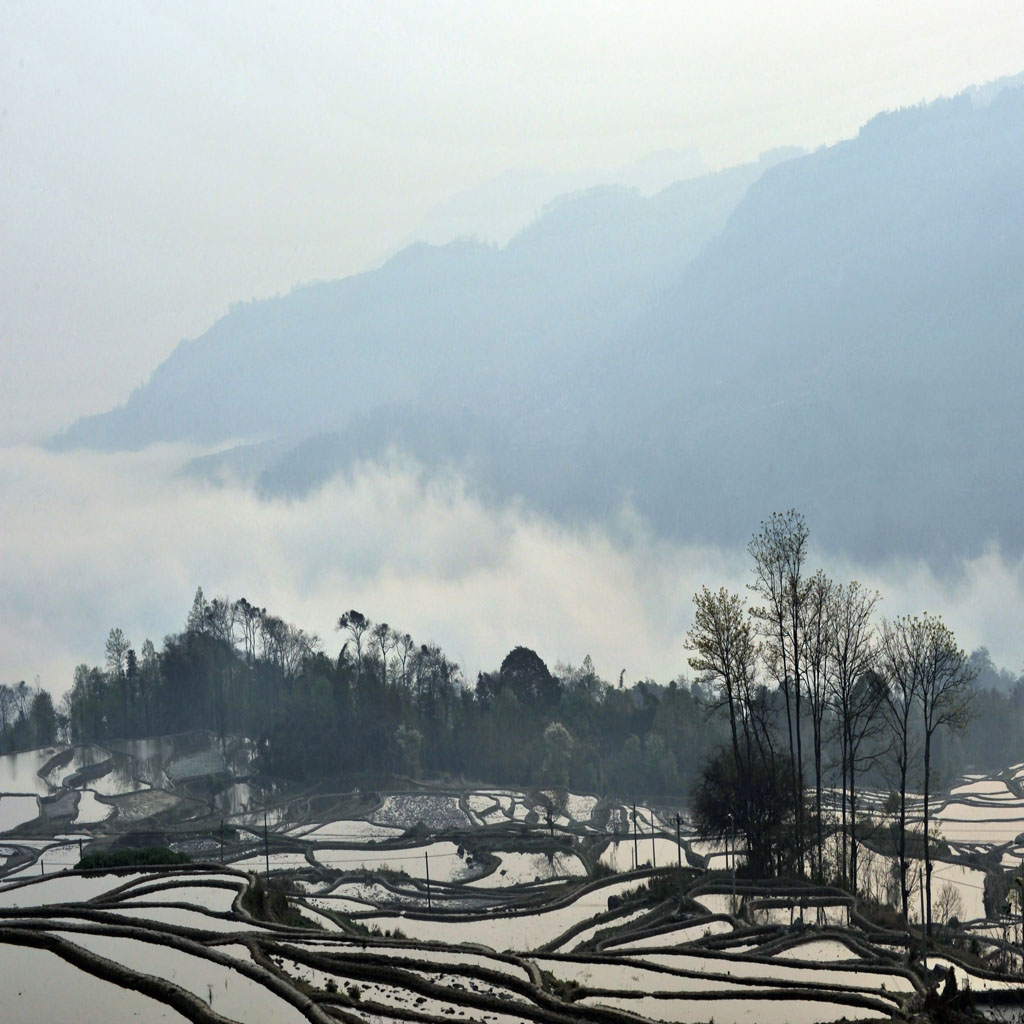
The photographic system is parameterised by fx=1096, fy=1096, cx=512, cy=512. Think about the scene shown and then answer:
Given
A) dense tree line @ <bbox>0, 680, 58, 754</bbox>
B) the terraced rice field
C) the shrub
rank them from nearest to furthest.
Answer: the terraced rice field, the shrub, dense tree line @ <bbox>0, 680, 58, 754</bbox>

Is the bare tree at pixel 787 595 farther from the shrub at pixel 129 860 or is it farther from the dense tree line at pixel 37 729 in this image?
the dense tree line at pixel 37 729

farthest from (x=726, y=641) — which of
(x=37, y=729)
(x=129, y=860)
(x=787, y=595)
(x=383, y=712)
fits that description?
(x=37, y=729)

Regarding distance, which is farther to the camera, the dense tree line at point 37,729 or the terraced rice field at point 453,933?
the dense tree line at point 37,729

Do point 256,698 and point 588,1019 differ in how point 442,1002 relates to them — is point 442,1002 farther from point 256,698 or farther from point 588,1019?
point 256,698

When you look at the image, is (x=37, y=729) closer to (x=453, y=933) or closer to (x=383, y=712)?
(x=383, y=712)

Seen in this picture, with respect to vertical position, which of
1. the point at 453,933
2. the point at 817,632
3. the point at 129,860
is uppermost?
the point at 817,632

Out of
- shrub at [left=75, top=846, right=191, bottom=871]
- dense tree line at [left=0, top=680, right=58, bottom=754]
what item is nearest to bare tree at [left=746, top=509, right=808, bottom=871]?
shrub at [left=75, top=846, right=191, bottom=871]

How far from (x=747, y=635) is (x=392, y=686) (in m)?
70.4

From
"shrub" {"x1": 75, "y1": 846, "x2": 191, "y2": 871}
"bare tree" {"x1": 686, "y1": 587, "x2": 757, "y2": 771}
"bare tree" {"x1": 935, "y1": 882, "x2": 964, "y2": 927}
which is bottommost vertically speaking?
"bare tree" {"x1": 935, "y1": 882, "x2": 964, "y2": 927}

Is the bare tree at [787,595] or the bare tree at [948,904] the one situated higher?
the bare tree at [787,595]

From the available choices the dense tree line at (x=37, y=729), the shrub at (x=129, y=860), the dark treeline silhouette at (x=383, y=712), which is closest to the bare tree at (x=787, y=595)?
the shrub at (x=129, y=860)

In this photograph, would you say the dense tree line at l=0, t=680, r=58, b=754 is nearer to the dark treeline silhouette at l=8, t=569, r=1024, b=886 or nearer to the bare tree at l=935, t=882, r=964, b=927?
the dark treeline silhouette at l=8, t=569, r=1024, b=886

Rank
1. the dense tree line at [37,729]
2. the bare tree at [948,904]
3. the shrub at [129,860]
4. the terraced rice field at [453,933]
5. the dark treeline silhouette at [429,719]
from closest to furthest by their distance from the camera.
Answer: the terraced rice field at [453,933]
the shrub at [129,860]
the bare tree at [948,904]
the dark treeline silhouette at [429,719]
the dense tree line at [37,729]

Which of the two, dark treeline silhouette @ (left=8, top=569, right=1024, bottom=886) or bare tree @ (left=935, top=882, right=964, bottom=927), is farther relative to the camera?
dark treeline silhouette @ (left=8, top=569, right=1024, bottom=886)
